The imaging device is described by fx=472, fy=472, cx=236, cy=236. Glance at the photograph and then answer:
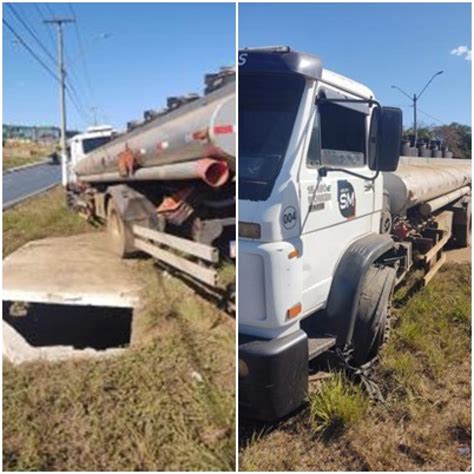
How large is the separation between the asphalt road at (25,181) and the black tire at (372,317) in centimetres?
123

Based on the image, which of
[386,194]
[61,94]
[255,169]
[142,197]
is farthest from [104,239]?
[386,194]

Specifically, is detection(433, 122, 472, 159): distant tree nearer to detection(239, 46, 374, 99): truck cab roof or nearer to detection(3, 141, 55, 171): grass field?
detection(239, 46, 374, 99): truck cab roof

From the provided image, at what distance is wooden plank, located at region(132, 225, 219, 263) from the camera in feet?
5.20

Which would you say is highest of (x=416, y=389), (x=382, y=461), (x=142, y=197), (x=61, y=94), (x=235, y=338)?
(x=61, y=94)

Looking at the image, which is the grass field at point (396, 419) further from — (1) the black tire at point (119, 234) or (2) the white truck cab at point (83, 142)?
(2) the white truck cab at point (83, 142)

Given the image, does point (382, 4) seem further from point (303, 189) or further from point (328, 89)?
point (303, 189)

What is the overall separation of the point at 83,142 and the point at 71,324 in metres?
0.77

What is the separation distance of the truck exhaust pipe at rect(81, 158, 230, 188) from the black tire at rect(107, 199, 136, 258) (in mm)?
164

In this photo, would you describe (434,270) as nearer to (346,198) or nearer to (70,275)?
(346,198)

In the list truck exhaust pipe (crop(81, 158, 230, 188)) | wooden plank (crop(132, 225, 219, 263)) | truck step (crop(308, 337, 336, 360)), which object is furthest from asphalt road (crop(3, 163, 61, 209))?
truck step (crop(308, 337, 336, 360))

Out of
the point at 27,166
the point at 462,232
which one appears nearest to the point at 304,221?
the point at 27,166

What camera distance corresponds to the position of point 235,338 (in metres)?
1.47

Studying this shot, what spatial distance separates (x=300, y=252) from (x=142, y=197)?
0.78 meters

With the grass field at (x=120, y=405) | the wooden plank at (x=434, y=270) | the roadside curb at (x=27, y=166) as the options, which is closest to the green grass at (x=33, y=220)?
the grass field at (x=120, y=405)
